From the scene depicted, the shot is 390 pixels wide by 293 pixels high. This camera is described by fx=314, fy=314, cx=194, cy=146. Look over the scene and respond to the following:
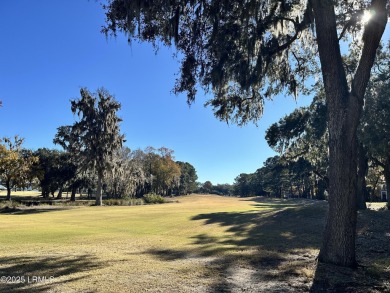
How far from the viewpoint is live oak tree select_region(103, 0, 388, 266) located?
25.0 ft

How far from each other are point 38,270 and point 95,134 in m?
32.7

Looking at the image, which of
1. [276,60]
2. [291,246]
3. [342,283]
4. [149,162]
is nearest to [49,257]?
[342,283]

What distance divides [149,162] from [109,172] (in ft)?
108

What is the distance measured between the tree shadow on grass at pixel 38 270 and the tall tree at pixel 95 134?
100 ft

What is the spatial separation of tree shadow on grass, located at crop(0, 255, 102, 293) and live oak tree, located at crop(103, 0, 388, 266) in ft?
19.3

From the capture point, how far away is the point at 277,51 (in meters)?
10.0

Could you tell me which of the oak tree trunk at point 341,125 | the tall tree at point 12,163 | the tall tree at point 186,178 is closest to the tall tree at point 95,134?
the tall tree at point 12,163

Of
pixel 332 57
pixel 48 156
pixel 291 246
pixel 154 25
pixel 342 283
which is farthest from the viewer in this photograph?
pixel 48 156

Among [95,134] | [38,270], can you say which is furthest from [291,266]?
[95,134]

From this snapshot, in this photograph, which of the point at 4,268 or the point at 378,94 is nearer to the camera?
the point at 4,268

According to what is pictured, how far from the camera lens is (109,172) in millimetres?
39688

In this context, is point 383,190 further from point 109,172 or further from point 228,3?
point 228,3

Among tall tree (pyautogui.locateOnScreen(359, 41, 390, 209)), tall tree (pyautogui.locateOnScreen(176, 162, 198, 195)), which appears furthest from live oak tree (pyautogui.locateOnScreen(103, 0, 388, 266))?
tall tree (pyautogui.locateOnScreen(176, 162, 198, 195))

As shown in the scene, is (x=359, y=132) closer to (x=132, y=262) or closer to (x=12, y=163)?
(x=132, y=262)
